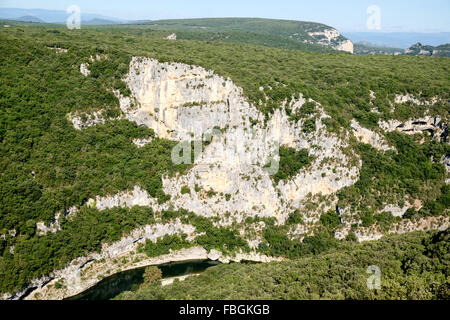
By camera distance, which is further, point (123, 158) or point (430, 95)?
point (430, 95)

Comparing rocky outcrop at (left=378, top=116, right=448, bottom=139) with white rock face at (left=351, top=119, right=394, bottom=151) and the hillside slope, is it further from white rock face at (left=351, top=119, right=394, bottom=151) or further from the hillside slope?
white rock face at (left=351, top=119, right=394, bottom=151)

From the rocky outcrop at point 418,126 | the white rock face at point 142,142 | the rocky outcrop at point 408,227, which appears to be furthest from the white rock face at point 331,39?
the white rock face at point 142,142

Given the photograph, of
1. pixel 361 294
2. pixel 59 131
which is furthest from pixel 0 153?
pixel 361 294

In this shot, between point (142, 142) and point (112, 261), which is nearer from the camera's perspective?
point (112, 261)

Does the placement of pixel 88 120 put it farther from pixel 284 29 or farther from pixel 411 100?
pixel 284 29

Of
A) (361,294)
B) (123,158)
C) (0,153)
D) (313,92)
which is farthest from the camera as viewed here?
(313,92)

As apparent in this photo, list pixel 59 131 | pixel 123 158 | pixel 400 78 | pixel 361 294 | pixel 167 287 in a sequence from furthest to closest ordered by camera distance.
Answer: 1. pixel 400 78
2. pixel 123 158
3. pixel 59 131
4. pixel 167 287
5. pixel 361 294

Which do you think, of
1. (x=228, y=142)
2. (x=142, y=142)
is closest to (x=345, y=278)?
(x=228, y=142)

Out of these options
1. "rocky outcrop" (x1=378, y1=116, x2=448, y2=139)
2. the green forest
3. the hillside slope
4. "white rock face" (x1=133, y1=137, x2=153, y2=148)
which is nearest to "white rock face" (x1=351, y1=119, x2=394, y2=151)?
the hillside slope

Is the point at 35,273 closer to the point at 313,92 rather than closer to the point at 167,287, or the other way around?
the point at 167,287
